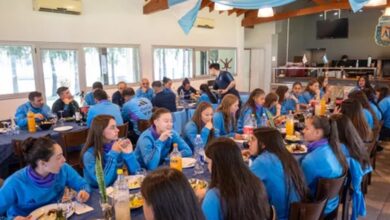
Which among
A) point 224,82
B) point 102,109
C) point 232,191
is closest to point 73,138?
point 102,109

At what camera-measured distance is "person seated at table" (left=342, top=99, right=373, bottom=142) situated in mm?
3338

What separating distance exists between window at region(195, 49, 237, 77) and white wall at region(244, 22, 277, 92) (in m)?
1.91

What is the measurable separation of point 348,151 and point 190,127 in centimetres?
153

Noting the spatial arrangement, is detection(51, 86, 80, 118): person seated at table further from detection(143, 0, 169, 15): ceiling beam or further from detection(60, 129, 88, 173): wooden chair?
detection(143, 0, 169, 15): ceiling beam

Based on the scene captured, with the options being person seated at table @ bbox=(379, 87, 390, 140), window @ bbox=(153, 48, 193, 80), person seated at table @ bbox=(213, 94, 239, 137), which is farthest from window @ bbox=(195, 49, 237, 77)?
person seated at table @ bbox=(213, 94, 239, 137)

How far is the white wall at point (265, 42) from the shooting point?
41.4 ft

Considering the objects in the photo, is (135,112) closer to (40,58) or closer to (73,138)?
(73,138)

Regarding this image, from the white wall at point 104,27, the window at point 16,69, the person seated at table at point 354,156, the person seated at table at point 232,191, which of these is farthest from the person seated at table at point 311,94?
the window at point 16,69

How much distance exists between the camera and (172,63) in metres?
9.47

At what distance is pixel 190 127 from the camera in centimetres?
332

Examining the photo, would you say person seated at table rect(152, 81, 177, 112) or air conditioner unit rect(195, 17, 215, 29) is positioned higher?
air conditioner unit rect(195, 17, 215, 29)

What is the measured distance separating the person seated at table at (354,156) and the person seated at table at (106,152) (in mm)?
1718

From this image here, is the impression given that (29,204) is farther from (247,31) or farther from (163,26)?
(247,31)

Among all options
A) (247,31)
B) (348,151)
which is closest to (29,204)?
(348,151)
